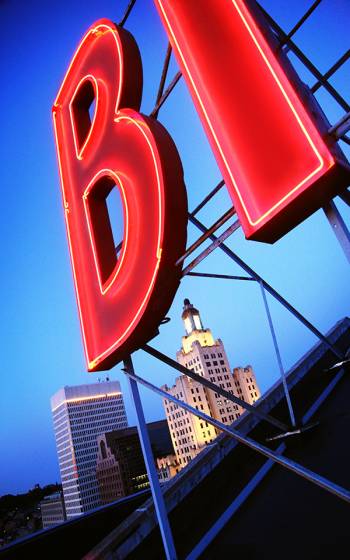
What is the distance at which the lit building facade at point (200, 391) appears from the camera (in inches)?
3263

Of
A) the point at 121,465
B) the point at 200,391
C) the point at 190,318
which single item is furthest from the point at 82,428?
the point at 200,391

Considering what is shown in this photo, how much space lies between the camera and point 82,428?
167750 mm

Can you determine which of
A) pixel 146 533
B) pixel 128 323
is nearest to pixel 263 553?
pixel 146 533

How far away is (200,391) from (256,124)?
291 ft

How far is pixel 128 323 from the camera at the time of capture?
3693mm

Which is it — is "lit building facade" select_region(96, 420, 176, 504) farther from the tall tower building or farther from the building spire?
the building spire

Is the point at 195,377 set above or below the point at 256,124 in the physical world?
below

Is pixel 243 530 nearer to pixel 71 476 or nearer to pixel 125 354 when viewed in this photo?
pixel 125 354

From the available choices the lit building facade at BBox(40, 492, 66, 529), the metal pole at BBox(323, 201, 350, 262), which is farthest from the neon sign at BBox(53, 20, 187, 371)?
the lit building facade at BBox(40, 492, 66, 529)

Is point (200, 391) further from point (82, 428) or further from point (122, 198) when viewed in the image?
point (82, 428)

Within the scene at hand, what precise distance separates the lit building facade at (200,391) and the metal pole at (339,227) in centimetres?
8210

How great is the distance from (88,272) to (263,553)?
3.48 metres

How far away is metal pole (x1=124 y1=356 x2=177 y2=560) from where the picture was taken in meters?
3.12

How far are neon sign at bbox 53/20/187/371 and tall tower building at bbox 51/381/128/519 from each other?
582 ft
